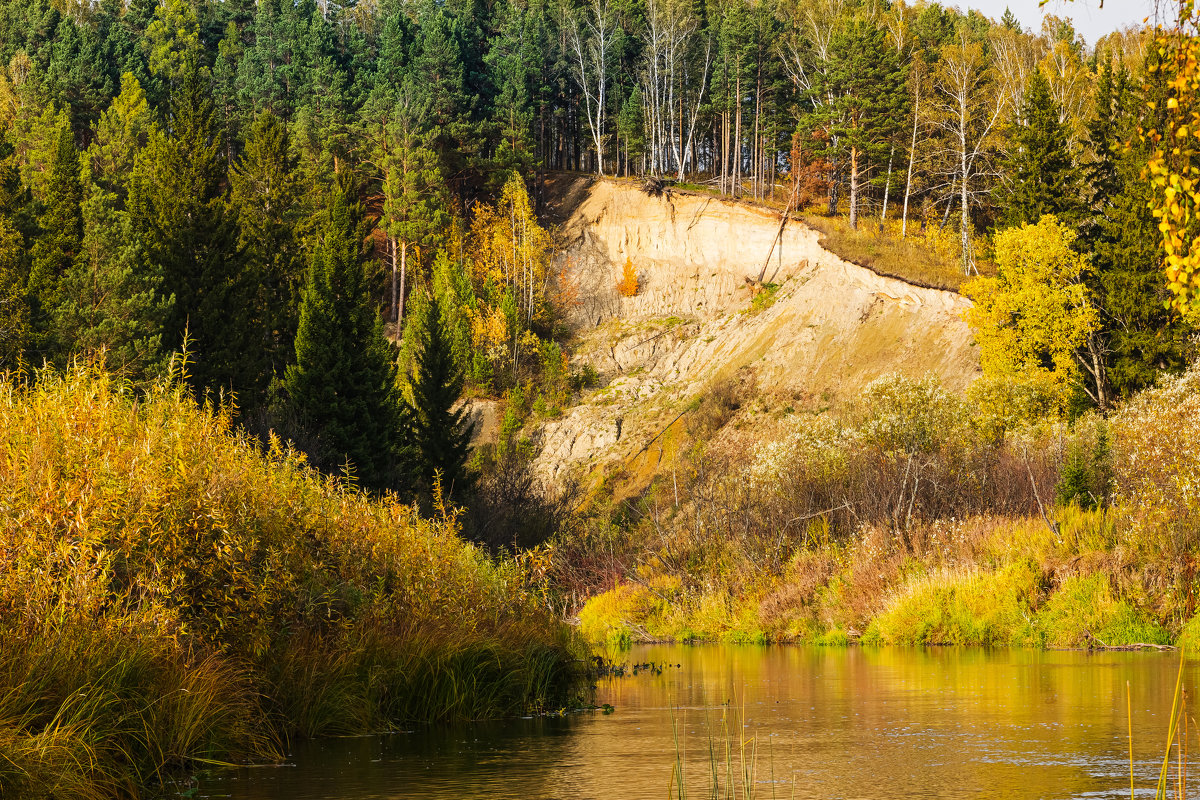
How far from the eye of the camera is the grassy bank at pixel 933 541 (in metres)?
29.8

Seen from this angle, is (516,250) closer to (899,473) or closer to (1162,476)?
(899,473)

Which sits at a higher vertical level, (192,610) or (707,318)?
(707,318)

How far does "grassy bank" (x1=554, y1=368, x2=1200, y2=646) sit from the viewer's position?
29828 mm

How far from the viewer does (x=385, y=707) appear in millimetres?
17828

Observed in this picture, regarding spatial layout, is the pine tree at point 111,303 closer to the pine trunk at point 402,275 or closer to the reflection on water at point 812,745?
the reflection on water at point 812,745

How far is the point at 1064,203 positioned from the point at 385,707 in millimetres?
48216

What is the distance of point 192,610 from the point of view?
597 inches

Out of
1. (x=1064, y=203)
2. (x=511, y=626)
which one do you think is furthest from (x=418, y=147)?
(x=511, y=626)

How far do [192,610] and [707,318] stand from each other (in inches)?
2672

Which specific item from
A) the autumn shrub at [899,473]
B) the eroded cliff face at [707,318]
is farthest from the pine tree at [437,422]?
the eroded cliff face at [707,318]

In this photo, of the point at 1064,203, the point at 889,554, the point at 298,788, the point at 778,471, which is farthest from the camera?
the point at 1064,203

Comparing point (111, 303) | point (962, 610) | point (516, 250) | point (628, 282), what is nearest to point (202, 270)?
point (111, 303)

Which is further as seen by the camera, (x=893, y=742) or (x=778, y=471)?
(x=778, y=471)

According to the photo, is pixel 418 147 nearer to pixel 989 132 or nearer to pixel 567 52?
pixel 567 52
